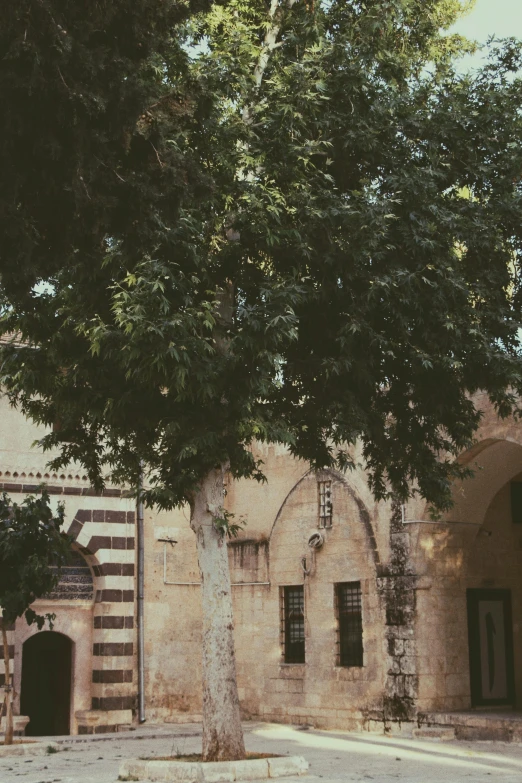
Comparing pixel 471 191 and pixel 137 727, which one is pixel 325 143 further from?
pixel 137 727

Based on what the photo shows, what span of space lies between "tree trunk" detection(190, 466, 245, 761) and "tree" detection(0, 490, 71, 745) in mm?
3658

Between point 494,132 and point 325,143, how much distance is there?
8.83ft

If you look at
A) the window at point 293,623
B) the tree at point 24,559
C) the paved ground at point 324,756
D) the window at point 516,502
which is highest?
the window at point 516,502

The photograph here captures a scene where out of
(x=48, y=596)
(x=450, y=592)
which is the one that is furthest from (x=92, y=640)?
(x=450, y=592)

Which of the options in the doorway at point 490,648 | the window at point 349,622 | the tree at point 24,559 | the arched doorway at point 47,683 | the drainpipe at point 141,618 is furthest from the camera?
the drainpipe at point 141,618

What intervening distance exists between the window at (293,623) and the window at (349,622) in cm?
120

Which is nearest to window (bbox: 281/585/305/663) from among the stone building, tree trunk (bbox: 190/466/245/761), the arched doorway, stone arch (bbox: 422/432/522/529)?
the stone building

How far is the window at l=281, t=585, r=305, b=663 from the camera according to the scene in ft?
72.0

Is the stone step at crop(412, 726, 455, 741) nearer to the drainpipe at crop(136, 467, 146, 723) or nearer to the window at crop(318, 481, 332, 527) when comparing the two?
the window at crop(318, 481, 332, 527)

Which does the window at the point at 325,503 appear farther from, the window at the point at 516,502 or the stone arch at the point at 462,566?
the window at the point at 516,502

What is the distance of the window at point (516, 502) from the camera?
21359 mm

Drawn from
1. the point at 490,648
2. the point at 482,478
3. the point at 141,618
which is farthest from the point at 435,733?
the point at 141,618

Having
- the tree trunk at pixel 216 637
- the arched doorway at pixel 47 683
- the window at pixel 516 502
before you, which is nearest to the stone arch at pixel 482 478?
the window at pixel 516 502

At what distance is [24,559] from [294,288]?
22.0 ft
